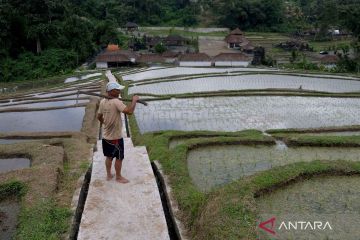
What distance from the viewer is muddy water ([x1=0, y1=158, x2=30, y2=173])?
7.96m

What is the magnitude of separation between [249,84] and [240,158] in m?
11.3

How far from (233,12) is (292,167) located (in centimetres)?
5324

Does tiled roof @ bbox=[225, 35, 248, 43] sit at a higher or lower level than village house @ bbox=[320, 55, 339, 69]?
higher

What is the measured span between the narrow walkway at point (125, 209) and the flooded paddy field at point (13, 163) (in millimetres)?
2676

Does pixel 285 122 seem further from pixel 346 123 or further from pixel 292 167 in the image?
pixel 292 167

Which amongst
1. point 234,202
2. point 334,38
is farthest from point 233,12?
point 234,202

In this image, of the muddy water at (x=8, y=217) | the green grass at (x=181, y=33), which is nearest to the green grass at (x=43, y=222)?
the muddy water at (x=8, y=217)

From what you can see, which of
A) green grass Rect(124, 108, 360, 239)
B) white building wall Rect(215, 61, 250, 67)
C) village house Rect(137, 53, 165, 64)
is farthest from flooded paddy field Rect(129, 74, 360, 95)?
village house Rect(137, 53, 165, 64)

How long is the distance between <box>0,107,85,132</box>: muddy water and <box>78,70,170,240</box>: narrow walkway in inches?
228

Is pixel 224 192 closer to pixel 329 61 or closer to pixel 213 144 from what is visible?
pixel 213 144

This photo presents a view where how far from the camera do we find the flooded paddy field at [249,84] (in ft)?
58.4

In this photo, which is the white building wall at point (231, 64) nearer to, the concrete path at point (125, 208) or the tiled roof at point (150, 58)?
the tiled roof at point (150, 58)

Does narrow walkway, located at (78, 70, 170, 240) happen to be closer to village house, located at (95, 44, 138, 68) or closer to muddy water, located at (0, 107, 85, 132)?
muddy water, located at (0, 107, 85, 132)

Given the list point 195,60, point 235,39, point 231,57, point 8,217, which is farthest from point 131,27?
point 8,217
